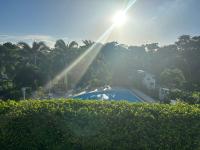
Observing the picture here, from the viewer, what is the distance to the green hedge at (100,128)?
4.85 metres

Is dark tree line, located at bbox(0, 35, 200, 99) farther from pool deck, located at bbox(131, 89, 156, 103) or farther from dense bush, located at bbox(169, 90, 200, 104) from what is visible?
dense bush, located at bbox(169, 90, 200, 104)

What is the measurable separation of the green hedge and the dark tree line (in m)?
20.7

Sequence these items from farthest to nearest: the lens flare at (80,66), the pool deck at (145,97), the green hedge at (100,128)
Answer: the lens flare at (80,66) < the pool deck at (145,97) < the green hedge at (100,128)

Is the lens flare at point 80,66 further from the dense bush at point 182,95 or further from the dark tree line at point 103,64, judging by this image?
the dense bush at point 182,95

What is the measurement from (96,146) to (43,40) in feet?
112

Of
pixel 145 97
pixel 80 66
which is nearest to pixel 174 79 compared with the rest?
pixel 145 97

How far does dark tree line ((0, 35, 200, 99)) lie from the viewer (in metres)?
27.9

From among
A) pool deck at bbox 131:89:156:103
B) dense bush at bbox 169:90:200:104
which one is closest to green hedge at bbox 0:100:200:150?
dense bush at bbox 169:90:200:104

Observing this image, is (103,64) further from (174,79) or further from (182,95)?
(182,95)

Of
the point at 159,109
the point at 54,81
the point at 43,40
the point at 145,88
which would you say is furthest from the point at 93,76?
the point at 159,109

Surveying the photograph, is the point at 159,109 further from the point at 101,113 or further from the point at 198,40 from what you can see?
the point at 198,40

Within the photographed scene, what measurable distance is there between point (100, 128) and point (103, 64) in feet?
97.5

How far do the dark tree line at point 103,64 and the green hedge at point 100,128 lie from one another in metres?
20.7

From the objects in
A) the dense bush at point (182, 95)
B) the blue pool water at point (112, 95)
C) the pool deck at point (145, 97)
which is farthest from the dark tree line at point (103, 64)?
the dense bush at point (182, 95)
